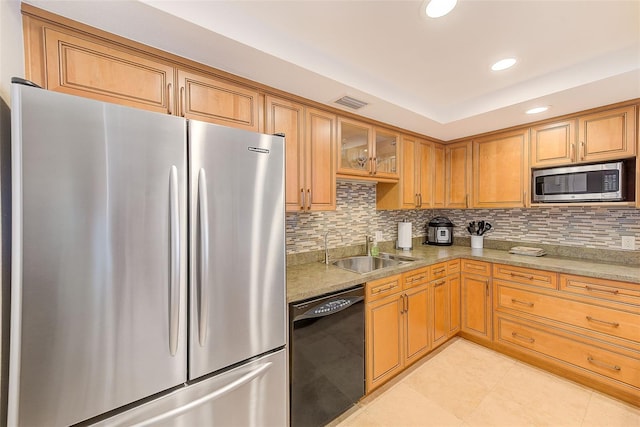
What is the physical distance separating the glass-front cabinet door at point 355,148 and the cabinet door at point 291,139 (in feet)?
1.30

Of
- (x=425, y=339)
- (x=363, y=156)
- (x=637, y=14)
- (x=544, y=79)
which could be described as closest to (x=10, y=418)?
(x=363, y=156)

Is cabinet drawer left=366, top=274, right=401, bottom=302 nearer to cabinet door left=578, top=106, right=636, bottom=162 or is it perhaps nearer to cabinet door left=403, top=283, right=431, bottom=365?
cabinet door left=403, top=283, right=431, bottom=365

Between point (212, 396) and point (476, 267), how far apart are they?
2.59 m

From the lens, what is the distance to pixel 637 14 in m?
1.34

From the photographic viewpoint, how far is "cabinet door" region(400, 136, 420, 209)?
2.76m

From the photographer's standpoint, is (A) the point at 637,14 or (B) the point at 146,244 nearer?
(B) the point at 146,244

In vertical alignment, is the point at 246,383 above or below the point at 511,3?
below

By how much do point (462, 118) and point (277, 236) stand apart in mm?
2151

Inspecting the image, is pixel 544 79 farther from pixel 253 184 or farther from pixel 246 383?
pixel 246 383

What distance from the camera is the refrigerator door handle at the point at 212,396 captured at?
0.99 metres

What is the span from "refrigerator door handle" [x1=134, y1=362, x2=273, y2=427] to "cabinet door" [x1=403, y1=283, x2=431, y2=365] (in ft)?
4.42

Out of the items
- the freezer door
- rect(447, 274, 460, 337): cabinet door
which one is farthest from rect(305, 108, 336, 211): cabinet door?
rect(447, 274, 460, 337): cabinet door

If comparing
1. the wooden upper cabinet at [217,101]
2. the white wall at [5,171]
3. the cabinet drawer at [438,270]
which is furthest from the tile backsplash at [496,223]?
the white wall at [5,171]

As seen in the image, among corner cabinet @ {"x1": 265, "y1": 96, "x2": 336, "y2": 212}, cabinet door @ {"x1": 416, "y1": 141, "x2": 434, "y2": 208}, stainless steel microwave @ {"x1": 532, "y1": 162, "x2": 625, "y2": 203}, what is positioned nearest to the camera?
corner cabinet @ {"x1": 265, "y1": 96, "x2": 336, "y2": 212}
